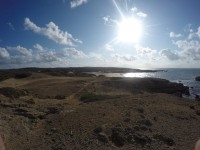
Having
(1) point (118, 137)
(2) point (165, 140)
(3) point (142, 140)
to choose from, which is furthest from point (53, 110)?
(2) point (165, 140)

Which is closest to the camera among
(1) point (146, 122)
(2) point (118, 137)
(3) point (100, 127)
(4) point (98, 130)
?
(2) point (118, 137)

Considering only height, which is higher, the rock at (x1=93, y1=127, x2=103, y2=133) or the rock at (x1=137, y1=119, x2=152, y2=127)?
the rock at (x1=137, y1=119, x2=152, y2=127)

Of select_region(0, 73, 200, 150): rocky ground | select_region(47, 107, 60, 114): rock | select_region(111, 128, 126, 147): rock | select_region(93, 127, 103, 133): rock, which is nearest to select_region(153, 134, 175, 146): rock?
select_region(0, 73, 200, 150): rocky ground

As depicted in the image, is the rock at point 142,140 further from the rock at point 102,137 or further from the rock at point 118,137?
the rock at point 102,137

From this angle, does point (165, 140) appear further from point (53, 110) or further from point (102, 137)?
point (53, 110)

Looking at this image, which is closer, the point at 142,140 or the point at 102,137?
the point at 142,140

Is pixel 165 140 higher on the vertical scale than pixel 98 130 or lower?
lower

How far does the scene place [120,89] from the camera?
4325 cm

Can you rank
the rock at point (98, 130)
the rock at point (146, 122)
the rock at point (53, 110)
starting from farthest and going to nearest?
1. the rock at point (53, 110)
2. the rock at point (146, 122)
3. the rock at point (98, 130)

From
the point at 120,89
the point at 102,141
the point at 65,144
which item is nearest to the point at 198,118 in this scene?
the point at 102,141

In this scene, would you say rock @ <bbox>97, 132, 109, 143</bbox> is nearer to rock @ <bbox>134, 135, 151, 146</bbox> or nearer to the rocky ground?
the rocky ground

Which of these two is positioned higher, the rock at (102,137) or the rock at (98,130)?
the rock at (98,130)

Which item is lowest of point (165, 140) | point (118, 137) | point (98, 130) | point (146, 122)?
point (165, 140)

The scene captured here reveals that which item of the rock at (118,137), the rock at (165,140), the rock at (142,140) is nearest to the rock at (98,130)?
the rock at (118,137)
